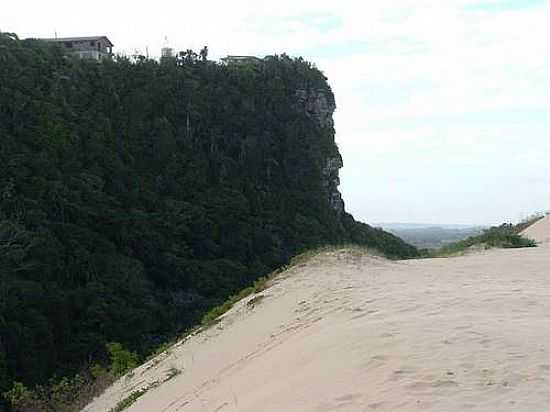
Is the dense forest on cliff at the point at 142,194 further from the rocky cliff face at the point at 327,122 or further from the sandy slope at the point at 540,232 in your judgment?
the sandy slope at the point at 540,232

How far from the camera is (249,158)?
68438mm

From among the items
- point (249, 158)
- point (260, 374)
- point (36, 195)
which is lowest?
point (260, 374)

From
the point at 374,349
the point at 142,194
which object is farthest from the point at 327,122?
the point at 374,349

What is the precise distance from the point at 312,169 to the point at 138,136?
18465 millimetres

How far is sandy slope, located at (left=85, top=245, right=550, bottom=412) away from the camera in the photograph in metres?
5.47

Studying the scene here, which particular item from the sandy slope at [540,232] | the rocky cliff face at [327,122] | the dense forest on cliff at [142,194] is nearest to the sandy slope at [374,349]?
the sandy slope at [540,232]

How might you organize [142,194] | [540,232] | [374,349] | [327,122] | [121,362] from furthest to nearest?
[327,122]
[142,194]
[540,232]
[121,362]
[374,349]

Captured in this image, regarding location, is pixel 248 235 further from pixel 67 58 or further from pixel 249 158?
pixel 67 58

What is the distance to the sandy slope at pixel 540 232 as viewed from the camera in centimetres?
2611

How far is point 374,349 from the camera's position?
6.80 meters

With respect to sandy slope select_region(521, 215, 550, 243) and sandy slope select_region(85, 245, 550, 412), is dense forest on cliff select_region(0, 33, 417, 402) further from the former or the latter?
sandy slope select_region(85, 245, 550, 412)

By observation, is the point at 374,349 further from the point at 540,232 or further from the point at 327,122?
the point at 327,122

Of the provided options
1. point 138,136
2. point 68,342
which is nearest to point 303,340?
point 68,342

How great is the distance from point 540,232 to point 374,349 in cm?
2375
